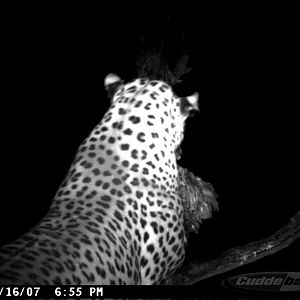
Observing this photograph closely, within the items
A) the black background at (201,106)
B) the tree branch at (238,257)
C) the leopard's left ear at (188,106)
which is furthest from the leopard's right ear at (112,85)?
the black background at (201,106)

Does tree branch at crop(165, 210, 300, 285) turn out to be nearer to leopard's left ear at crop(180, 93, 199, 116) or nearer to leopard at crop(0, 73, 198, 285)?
leopard at crop(0, 73, 198, 285)

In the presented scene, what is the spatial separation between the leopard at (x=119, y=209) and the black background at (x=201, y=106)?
440 cm

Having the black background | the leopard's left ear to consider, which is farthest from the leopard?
the black background

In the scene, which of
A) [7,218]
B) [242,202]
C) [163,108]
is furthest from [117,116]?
[242,202]

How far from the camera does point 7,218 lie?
7.11m

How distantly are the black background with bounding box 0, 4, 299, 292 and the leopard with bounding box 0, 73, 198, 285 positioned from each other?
173 inches

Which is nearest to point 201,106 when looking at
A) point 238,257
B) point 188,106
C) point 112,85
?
point 112,85

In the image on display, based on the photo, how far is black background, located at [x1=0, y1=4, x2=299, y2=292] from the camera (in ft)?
24.3

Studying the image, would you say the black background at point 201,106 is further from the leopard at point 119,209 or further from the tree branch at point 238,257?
the tree branch at point 238,257

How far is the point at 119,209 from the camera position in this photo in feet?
6.86

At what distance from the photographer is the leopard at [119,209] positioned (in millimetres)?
1646

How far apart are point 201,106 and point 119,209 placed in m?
5.96

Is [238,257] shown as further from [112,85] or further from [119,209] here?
[112,85]

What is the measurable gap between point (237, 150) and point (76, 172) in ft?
23.5
